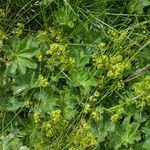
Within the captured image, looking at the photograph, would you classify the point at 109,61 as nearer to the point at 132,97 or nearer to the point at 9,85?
the point at 132,97

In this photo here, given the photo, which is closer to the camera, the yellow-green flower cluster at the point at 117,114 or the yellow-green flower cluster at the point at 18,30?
the yellow-green flower cluster at the point at 117,114

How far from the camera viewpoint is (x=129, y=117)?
2312 mm

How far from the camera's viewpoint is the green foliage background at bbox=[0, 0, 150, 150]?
228 centimetres

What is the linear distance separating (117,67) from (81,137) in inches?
13.0

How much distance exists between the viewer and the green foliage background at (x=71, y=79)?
7.48 feet

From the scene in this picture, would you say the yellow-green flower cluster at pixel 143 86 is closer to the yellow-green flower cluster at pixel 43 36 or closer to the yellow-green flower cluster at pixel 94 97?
the yellow-green flower cluster at pixel 94 97

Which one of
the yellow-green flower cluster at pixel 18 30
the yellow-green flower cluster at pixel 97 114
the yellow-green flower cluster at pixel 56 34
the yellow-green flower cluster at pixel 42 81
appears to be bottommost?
the yellow-green flower cluster at pixel 97 114

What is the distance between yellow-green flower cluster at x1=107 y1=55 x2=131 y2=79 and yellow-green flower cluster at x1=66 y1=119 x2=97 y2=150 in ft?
0.75

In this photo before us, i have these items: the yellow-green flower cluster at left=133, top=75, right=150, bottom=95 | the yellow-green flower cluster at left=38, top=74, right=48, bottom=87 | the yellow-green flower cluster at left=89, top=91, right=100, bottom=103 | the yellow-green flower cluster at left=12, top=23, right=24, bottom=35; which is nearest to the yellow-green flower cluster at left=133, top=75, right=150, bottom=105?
the yellow-green flower cluster at left=133, top=75, right=150, bottom=95

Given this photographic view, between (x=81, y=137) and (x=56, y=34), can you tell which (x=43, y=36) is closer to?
(x=56, y=34)

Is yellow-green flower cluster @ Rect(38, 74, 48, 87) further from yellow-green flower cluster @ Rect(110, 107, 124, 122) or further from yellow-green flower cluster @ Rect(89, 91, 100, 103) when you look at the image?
yellow-green flower cluster @ Rect(110, 107, 124, 122)

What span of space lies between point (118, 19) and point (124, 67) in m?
0.30

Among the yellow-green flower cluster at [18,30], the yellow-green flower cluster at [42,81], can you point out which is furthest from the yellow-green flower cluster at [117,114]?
the yellow-green flower cluster at [18,30]

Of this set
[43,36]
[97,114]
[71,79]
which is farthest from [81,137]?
[43,36]
